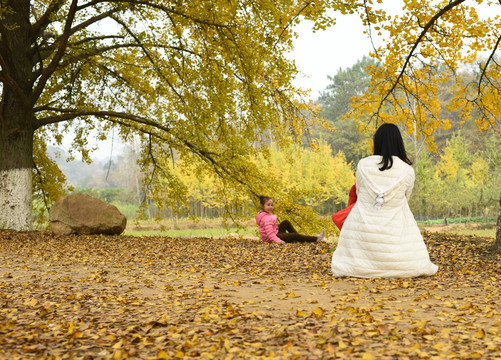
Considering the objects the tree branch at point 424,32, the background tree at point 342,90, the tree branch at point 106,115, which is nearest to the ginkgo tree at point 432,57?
the tree branch at point 424,32

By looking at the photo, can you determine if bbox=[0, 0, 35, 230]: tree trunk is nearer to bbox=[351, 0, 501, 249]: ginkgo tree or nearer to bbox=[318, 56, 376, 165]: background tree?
bbox=[351, 0, 501, 249]: ginkgo tree

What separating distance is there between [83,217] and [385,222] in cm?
867

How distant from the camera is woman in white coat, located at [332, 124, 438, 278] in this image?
5336 mm

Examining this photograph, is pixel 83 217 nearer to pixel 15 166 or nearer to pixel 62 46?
pixel 15 166

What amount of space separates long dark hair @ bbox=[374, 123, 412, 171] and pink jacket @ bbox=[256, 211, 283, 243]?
4024 millimetres

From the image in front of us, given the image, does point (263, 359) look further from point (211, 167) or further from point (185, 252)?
point (211, 167)

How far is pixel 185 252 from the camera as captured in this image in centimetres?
848

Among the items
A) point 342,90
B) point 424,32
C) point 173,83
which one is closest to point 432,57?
point 424,32

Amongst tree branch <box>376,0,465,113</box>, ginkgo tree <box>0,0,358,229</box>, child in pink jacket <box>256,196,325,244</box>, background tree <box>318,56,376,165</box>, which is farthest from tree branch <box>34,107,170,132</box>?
background tree <box>318,56,376,165</box>

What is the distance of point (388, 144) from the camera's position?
5398mm

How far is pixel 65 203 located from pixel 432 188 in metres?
19.9

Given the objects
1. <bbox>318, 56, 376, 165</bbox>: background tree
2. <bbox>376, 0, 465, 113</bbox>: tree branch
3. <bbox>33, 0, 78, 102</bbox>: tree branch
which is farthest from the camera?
<bbox>318, 56, 376, 165</bbox>: background tree

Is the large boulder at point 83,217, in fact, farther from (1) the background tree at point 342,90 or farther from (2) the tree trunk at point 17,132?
(1) the background tree at point 342,90

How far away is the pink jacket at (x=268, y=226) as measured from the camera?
920 centimetres
